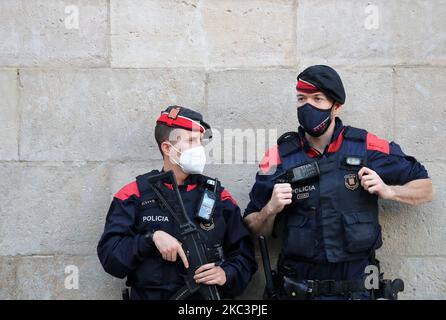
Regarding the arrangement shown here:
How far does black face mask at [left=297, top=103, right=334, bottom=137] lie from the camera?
4277 millimetres

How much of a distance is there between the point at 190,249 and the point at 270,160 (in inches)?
30.5

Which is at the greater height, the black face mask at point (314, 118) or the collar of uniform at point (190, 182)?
the black face mask at point (314, 118)

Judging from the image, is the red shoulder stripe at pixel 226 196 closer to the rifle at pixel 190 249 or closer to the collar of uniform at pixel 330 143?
the rifle at pixel 190 249

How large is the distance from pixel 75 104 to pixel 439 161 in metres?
2.44

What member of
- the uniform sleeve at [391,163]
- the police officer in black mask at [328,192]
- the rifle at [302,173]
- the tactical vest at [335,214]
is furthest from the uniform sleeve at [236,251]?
the uniform sleeve at [391,163]

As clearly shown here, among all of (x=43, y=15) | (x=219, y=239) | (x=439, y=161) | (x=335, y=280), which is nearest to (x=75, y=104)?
(x=43, y=15)

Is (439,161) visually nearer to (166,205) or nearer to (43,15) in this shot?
(166,205)

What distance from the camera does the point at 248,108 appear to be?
4875 millimetres

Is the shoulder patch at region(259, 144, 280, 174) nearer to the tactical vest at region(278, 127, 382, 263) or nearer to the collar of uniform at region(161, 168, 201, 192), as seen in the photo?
the tactical vest at region(278, 127, 382, 263)

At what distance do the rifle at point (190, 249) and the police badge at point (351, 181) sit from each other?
903 millimetres

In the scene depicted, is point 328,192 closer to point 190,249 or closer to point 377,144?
point 377,144

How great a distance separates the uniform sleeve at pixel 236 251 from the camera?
4.34 metres

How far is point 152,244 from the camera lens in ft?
13.6

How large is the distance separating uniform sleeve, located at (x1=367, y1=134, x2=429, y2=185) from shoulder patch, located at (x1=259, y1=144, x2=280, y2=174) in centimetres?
55
